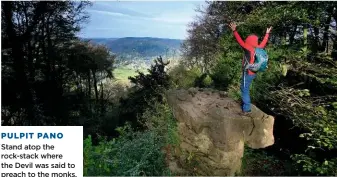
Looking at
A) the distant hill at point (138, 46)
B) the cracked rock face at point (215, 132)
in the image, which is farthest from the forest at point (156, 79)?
the distant hill at point (138, 46)

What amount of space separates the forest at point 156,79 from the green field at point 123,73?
2.18ft

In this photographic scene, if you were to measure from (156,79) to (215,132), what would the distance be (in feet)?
29.7

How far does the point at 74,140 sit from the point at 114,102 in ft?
47.8

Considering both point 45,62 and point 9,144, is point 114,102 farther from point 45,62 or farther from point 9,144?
point 9,144

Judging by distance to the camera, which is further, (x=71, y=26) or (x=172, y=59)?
(x=172, y=59)

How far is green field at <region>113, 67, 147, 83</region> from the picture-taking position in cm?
1688

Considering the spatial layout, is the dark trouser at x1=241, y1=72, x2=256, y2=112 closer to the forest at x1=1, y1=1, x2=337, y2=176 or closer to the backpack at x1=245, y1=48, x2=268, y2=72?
the backpack at x1=245, y1=48, x2=268, y2=72

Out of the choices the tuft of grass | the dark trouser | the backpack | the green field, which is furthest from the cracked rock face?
the green field

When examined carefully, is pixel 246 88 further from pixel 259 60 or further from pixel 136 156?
pixel 136 156

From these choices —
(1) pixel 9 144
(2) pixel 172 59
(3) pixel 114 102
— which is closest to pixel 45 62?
(3) pixel 114 102

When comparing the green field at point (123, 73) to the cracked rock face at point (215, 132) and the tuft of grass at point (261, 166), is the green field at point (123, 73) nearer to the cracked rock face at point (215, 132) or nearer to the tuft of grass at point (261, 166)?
the tuft of grass at point (261, 166)

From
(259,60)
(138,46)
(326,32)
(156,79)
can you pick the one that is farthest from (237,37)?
(156,79)

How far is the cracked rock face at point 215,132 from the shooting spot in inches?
265

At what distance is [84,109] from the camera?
586 inches
